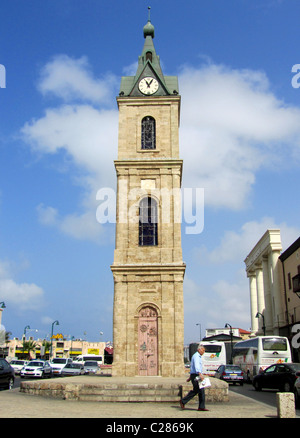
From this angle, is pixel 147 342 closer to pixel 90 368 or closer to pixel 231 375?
pixel 231 375

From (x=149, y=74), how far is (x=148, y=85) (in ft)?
3.67

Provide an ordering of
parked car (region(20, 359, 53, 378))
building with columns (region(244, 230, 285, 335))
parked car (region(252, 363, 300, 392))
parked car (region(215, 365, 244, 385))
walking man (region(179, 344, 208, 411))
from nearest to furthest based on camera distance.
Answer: walking man (region(179, 344, 208, 411)) < parked car (region(252, 363, 300, 392)) < parked car (region(215, 365, 244, 385)) < parked car (region(20, 359, 53, 378)) < building with columns (region(244, 230, 285, 335))

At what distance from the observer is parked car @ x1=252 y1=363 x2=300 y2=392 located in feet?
65.7

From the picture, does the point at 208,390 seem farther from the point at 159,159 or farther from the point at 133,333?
the point at 159,159

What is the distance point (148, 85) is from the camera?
3166cm

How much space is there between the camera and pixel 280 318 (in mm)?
45250

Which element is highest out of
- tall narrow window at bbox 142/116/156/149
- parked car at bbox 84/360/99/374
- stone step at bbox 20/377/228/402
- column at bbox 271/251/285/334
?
tall narrow window at bbox 142/116/156/149

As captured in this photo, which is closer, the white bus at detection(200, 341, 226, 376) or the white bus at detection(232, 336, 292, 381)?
the white bus at detection(232, 336, 292, 381)

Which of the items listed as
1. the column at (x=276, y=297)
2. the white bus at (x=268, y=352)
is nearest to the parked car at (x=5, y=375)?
the white bus at (x=268, y=352)

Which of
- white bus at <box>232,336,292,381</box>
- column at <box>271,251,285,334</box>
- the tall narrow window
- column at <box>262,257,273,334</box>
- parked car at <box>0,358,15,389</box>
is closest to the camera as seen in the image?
parked car at <box>0,358,15,389</box>

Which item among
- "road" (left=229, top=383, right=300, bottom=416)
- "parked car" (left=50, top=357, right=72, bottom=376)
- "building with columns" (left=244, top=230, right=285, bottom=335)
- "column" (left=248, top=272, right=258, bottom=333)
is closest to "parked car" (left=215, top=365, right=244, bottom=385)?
"road" (left=229, top=383, right=300, bottom=416)

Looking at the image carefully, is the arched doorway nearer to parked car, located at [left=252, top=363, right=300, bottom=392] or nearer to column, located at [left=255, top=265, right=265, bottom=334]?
parked car, located at [left=252, top=363, right=300, bottom=392]

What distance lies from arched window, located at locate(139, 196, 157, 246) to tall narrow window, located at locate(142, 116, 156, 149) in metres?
4.03

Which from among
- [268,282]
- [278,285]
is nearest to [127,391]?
[278,285]
